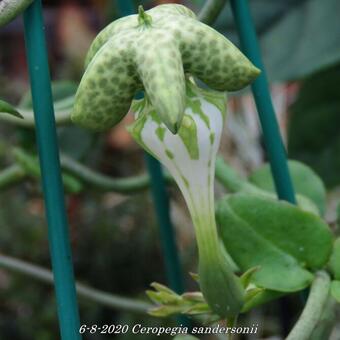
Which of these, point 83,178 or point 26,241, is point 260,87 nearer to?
point 83,178

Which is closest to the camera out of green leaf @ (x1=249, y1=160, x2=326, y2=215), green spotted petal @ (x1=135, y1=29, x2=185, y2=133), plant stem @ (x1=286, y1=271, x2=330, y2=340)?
green spotted petal @ (x1=135, y1=29, x2=185, y2=133)

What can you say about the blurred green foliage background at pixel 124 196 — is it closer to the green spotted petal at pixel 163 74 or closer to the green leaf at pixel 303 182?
the green leaf at pixel 303 182

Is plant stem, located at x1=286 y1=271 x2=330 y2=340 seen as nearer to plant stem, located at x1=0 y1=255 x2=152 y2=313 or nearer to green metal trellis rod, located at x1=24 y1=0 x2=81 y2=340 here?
green metal trellis rod, located at x1=24 y1=0 x2=81 y2=340

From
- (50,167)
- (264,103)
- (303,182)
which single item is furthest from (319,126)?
(50,167)

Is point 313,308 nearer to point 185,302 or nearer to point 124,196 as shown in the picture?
point 185,302

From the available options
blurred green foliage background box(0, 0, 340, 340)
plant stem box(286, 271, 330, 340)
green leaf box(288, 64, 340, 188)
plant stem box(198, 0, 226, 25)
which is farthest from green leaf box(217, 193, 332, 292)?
green leaf box(288, 64, 340, 188)
